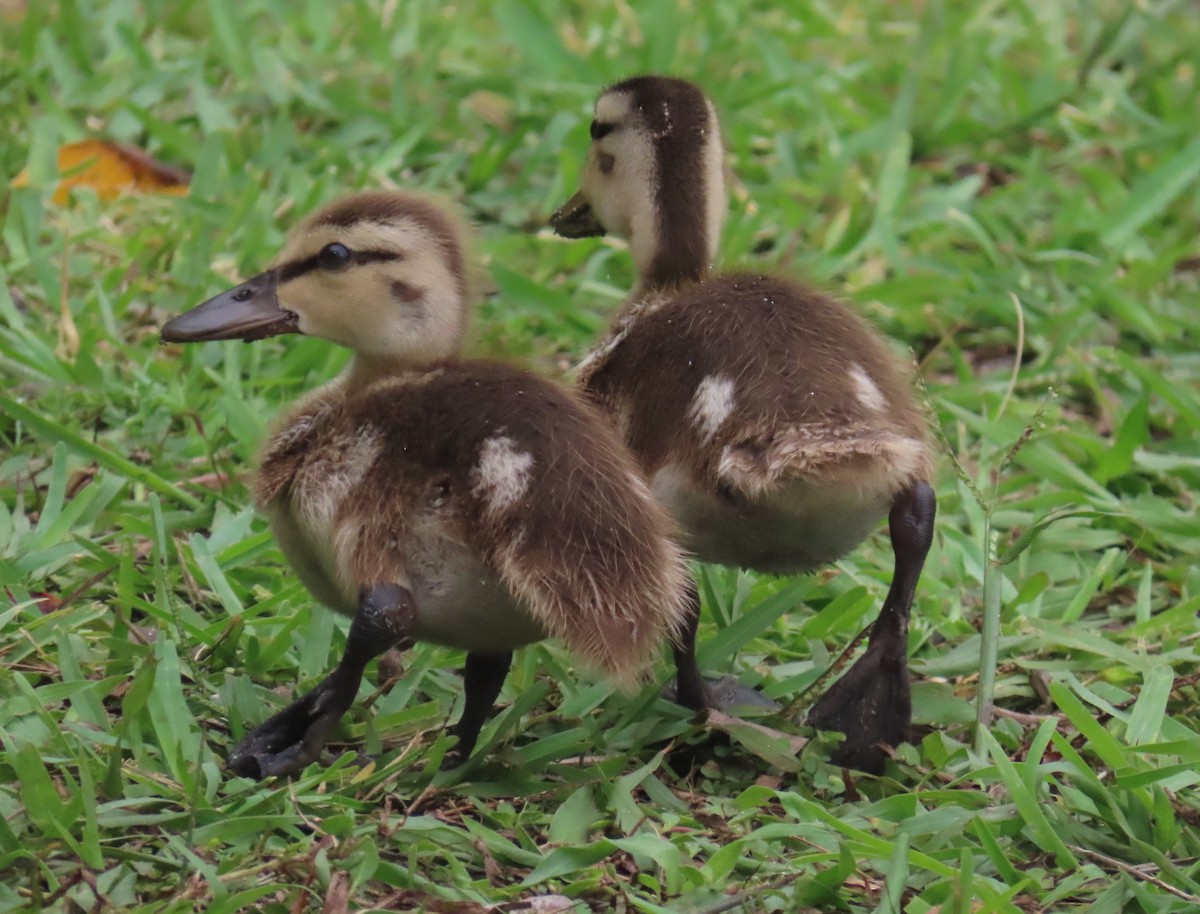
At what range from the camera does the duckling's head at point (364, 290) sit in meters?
2.93

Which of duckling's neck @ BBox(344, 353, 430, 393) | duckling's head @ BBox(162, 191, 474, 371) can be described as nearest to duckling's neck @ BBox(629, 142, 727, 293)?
duckling's head @ BBox(162, 191, 474, 371)

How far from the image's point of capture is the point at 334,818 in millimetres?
2490

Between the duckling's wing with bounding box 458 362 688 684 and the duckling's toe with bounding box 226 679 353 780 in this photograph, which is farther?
the duckling's toe with bounding box 226 679 353 780

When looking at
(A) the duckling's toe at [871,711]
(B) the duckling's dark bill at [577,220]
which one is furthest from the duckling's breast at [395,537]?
(B) the duckling's dark bill at [577,220]

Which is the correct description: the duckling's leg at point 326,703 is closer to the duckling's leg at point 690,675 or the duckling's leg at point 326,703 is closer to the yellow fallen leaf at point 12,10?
the duckling's leg at point 690,675

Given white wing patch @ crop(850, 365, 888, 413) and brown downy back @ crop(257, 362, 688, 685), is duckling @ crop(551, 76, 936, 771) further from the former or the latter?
brown downy back @ crop(257, 362, 688, 685)

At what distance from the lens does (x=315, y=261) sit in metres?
2.95

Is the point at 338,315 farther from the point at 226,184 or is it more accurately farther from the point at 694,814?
the point at 226,184

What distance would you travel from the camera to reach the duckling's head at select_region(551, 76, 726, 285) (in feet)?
10.8

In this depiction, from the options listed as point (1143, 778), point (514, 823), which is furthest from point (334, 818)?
point (1143, 778)

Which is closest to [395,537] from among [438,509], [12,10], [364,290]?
[438,509]

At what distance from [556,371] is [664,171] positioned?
540mm

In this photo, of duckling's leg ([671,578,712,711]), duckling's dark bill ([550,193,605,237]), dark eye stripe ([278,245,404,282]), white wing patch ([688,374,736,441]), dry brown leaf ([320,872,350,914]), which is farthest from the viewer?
duckling's dark bill ([550,193,605,237])

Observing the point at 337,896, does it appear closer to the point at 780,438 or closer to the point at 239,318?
the point at 780,438
